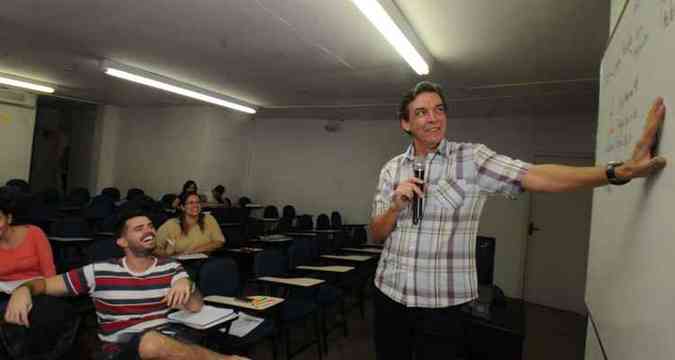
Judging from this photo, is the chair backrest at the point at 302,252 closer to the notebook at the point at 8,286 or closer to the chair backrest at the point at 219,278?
the chair backrest at the point at 219,278

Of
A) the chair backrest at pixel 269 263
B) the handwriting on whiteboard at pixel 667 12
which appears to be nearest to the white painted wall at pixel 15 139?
the chair backrest at pixel 269 263

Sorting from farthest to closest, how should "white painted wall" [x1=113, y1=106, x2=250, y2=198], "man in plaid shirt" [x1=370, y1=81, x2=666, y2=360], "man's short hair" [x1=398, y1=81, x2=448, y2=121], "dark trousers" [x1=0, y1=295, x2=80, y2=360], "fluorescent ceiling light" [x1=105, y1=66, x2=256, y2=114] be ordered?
1. "white painted wall" [x1=113, y1=106, x2=250, y2=198]
2. "fluorescent ceiling light" [x1=105, y1=66, x2=256, y2=114]
3. "dark trousers" [x1=0, y1=295, x2=80, y2=360]
4. "man's short hair" [x1=398, y1=81, x2=448, y2=121]
5. "man in plaid shirt" [x1=370, y1=81, x2=666, y2=360]

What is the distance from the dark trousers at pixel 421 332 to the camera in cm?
Answer: 124

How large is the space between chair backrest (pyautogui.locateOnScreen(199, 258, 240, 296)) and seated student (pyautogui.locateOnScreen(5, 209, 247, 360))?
20.8 inches

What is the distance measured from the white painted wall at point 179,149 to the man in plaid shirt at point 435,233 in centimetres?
745

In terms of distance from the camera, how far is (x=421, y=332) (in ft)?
4.13

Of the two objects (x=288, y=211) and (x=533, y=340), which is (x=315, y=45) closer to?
(x=533, y=340)

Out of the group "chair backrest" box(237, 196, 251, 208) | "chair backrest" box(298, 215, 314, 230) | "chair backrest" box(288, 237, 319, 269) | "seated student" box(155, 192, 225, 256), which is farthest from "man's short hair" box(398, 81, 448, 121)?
"chair backrest" box(237, 196, 251, 208)

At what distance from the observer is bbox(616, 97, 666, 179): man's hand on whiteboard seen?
0.87 meters

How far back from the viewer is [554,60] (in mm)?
3998

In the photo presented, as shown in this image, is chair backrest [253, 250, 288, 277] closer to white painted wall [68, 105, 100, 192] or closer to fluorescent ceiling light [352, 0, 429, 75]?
fluorescent ceiling light [352, 0, 429, 75]

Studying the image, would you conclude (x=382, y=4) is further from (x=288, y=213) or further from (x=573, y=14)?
(x=288, y=213)

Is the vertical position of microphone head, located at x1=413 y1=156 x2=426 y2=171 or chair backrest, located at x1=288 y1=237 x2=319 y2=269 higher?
microphone head, located at x1=413 y1=156 x2=426 y2=171

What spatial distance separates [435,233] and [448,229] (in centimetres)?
4
